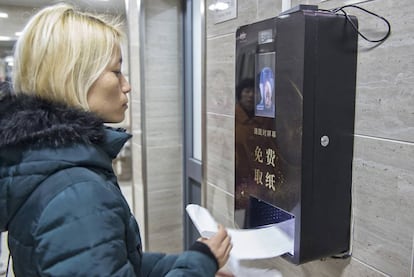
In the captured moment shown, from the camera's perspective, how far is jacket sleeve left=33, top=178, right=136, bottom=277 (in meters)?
0.67

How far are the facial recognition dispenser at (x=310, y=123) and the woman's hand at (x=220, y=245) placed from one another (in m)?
0.20

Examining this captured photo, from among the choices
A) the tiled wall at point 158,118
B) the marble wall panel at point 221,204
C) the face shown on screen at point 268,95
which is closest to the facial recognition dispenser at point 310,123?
the face shown on screen at point 268,95

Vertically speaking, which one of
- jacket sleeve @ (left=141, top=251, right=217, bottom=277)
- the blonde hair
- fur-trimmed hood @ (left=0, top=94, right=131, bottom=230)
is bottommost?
jacket sleeve @ (left=141, top=251, right=217, bottom=277)

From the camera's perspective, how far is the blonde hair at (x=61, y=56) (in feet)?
2.61

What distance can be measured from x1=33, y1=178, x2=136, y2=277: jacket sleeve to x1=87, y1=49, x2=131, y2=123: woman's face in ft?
0.69

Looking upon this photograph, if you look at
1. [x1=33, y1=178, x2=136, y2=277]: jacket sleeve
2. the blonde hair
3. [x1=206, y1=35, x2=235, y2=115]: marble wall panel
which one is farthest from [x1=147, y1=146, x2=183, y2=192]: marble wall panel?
[x1=33, y1=178, x2=136, y2=277]: jacket sleeve

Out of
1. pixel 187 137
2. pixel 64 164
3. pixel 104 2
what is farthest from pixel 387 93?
pixel 104 2

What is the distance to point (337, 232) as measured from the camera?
3.46ft

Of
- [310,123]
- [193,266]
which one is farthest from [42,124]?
[310,123]

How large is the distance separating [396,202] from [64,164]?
29.7 inches

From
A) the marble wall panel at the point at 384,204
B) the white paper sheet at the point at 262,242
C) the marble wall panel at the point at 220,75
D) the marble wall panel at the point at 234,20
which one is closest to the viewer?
the marble wall panel at the point at 384,204

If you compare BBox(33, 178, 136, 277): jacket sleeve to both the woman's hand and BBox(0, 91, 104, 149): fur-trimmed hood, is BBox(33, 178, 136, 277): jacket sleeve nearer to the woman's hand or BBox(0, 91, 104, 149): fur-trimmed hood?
BBox(0, 91, 104, 149): fur-trimmed hood

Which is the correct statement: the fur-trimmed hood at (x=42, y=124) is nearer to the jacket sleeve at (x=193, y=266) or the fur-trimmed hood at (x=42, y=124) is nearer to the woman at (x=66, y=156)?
the woman at (x=66, y=156)

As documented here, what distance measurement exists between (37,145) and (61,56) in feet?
0.62
